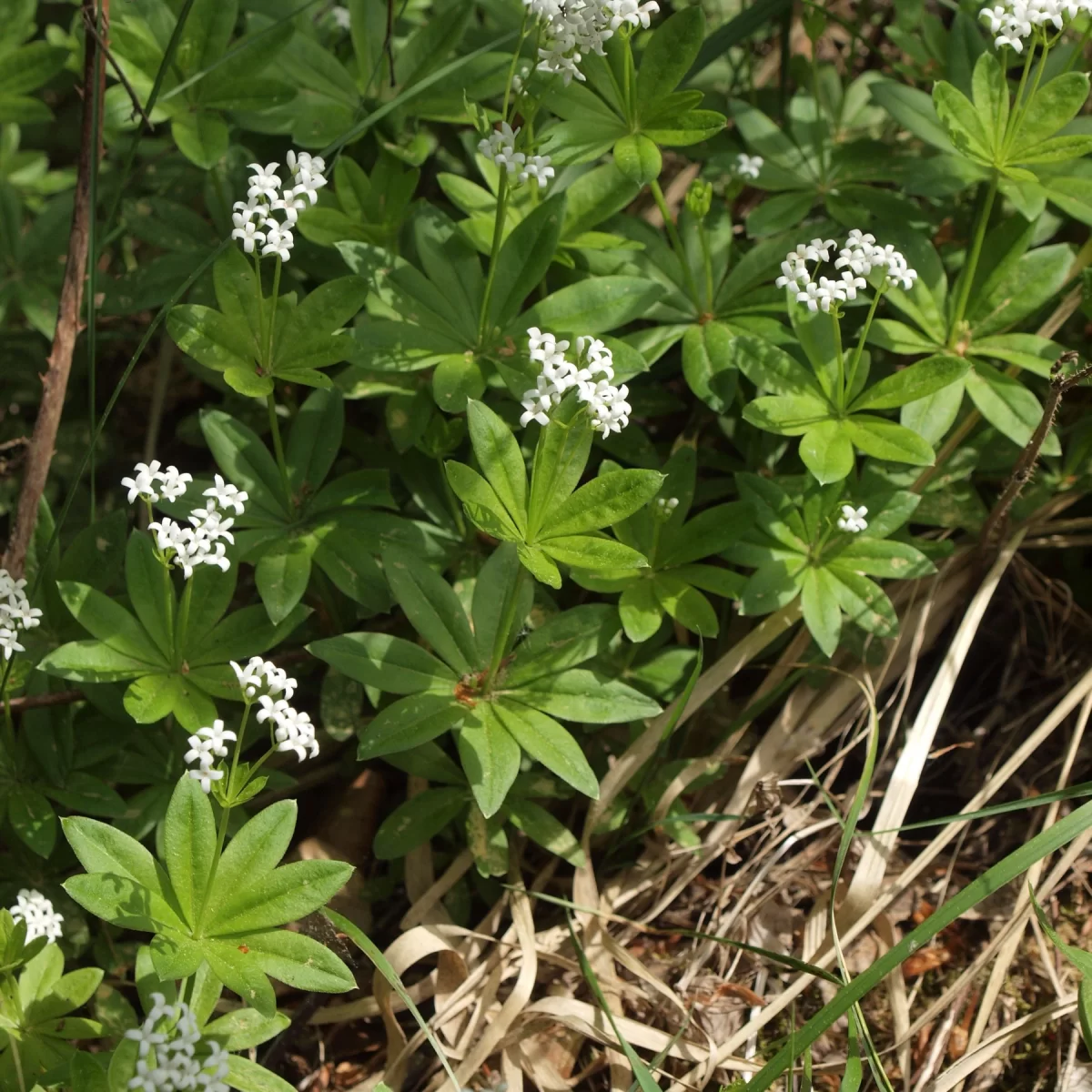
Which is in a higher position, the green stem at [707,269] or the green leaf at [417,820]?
the green stem at [707,269]

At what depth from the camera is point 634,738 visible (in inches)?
126

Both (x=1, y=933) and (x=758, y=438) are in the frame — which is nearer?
(x=1, y=933)

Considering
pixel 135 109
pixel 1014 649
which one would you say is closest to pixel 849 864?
pixel 1014 649

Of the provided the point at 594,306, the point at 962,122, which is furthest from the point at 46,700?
the point at 962,122

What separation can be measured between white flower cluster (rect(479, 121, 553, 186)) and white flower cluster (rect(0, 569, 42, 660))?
4.89 feet

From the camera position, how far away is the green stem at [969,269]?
10.1 feet

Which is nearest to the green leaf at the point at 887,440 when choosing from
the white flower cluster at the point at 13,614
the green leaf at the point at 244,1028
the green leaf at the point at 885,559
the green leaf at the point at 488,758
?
the green leaf at the point at 885,559

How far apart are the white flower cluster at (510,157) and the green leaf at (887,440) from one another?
1009 millimetres

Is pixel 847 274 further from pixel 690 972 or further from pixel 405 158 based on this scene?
pixel 690 972

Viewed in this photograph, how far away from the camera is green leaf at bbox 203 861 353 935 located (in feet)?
8.00

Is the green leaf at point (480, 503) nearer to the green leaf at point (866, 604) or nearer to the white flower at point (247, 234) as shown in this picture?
the white flower at point (247, 234)

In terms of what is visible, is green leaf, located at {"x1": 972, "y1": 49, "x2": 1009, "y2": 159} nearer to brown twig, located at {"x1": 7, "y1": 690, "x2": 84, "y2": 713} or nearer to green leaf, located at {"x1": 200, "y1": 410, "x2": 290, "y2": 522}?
green leaf, located at {"x1": 200, "y1": 410, "x2": 290, "y2": 522}

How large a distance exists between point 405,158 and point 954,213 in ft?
5.56

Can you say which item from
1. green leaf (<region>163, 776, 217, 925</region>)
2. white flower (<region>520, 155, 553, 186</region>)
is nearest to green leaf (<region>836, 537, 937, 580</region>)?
white flower (<region>520, 155, 553, 186</region>)
